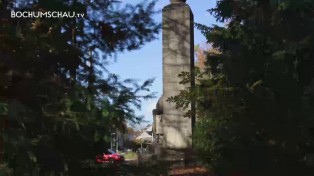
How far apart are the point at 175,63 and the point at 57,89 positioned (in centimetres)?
829

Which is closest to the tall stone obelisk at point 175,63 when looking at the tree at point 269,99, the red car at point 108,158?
the tree at point 269,99

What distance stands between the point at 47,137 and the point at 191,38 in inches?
350

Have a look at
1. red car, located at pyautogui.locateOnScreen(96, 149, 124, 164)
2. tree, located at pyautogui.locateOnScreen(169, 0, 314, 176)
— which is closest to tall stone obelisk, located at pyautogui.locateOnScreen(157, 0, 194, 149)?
tree, located at pyautogui.locateOnScreen(169, 0, 314, 176)

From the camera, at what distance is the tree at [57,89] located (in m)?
4.27

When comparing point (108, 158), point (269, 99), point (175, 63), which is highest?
point (175, 63)

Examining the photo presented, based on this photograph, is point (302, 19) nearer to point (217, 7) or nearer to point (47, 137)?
point (217, 7)

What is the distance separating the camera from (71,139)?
4.55 metres

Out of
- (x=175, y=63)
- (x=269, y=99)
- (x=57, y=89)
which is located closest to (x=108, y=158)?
(x=57, y=89)

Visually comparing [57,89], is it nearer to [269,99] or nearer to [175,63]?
[269,99]

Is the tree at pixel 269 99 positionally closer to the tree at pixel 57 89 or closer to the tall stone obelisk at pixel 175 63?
the tree at pixel 57 89

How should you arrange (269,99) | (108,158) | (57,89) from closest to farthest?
(57,89)
(108,158)
(269,99)

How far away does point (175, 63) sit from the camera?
1260cm

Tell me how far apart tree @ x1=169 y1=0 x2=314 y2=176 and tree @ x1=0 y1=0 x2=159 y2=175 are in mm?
1704

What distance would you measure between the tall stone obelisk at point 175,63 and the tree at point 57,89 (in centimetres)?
745
